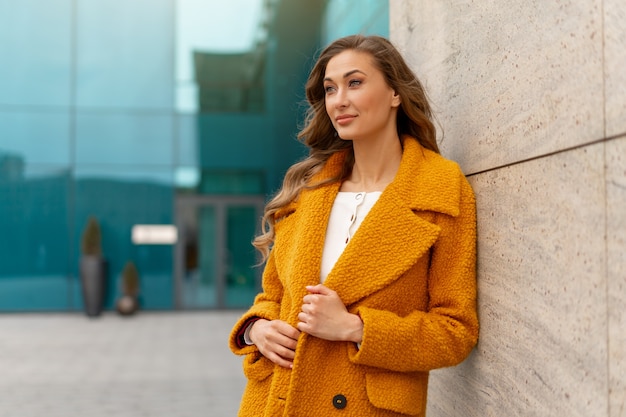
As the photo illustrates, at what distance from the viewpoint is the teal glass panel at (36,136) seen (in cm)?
1388

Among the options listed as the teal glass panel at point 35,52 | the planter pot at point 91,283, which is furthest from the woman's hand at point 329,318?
the teal glass panel at point 35,52

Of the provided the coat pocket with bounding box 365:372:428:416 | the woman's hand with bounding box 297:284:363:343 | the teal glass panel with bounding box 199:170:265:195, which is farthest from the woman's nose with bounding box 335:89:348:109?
the teal glass panel with bounding box 199:170:265:195

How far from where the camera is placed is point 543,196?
1.53m

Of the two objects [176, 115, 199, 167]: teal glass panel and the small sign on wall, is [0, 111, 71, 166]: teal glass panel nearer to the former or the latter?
the small sign on wall

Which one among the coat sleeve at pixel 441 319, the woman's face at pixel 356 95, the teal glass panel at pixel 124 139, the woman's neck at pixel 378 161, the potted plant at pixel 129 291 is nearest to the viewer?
the coat sleeve at pixel 441 319

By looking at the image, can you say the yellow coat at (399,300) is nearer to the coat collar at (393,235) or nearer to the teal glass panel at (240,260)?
the coat collar at (393,235)

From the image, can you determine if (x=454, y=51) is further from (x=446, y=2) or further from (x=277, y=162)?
(x=277, y=162)

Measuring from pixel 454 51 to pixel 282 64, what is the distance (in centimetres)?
1245

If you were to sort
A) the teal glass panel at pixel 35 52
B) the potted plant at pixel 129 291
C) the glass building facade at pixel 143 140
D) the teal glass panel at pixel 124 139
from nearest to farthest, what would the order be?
the potted plant at pixel 129 291 → the glass building facade at pixel 143 140 → the teal glass panel at pixel 35 52 → the teal glass panel at pixel 124 139

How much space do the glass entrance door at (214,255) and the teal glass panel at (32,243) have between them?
2.26m

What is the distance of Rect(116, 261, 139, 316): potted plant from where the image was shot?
1334 centimetres

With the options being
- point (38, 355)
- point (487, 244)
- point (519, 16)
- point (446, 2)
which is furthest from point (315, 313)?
point (38, 355)

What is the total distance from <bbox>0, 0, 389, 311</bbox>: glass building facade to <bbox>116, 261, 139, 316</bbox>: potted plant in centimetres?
28

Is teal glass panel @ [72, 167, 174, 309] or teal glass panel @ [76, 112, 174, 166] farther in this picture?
teal glass panel @ [76, 112, 174, 166]
